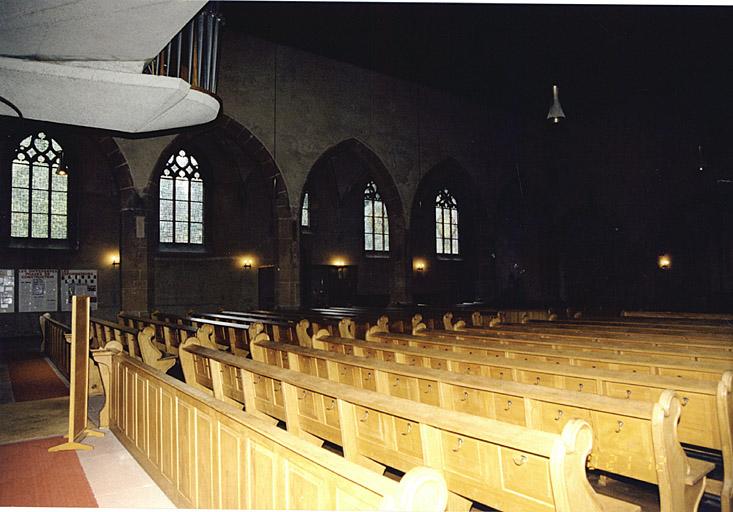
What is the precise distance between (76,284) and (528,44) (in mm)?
12410

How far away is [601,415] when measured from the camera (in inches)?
86.5

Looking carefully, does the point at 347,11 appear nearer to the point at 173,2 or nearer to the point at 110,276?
the point at 173,2

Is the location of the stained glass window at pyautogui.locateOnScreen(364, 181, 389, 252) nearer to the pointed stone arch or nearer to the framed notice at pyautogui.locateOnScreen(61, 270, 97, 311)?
the pointed stone arch

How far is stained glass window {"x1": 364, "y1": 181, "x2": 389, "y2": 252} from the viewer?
60.4 feet

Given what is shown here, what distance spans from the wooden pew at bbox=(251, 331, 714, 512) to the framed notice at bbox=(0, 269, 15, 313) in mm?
12937

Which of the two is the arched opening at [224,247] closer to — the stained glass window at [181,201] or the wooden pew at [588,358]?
the stained glass window at [181,201]

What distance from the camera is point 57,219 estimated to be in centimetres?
1358

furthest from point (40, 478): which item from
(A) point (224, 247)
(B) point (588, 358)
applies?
(A) point (224, 247)

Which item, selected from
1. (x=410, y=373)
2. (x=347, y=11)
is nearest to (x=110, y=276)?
(x=347, y=11)

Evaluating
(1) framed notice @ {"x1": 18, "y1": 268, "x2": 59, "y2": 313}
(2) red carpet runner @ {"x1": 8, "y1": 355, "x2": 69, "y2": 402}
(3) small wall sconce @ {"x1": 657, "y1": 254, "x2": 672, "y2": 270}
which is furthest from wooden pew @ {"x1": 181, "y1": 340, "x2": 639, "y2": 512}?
(3) small wall sconce @ {"x1": 657, "y1": 254, "x2": 672, "y2": 270}

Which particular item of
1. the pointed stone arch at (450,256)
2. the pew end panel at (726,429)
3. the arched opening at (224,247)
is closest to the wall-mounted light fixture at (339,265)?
the arched opening at (224,247)

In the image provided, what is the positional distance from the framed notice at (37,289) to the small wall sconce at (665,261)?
1647 centimetres

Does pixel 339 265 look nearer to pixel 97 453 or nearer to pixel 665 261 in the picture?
pixel 665 261

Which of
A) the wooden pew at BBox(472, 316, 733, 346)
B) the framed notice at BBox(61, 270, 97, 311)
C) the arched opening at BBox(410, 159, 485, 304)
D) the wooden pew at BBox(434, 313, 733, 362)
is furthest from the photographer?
the arched opening at BBox(410, 159, 485, 304)
